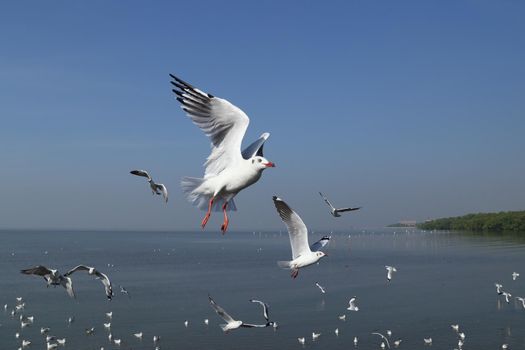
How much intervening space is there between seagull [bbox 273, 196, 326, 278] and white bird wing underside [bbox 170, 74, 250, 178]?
81.1 inches

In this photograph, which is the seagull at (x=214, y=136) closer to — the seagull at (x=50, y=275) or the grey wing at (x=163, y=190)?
the grey wing at (x=163, y=190)

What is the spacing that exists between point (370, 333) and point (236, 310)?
36.4 feet

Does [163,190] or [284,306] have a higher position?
[163,190]

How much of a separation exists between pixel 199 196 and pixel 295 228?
9.20 feet

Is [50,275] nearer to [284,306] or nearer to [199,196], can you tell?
[199,196]

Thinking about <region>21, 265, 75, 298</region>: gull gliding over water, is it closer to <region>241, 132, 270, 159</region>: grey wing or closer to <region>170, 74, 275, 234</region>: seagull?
<region>170, 74, 275, 234</region>: seagull

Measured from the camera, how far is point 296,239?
32.6 ft

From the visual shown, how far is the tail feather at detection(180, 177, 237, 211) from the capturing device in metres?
6.97

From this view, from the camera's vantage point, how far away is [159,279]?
226ft

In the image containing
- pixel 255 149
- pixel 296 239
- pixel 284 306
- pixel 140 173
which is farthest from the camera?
pixel 284 306

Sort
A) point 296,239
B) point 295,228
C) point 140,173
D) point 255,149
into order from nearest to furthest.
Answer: point 140,173
point 255,149
point 295,228
point 296,239

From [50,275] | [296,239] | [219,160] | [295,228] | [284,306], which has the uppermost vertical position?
[219,160]

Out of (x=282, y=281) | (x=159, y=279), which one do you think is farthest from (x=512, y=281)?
(x=159, y=279)

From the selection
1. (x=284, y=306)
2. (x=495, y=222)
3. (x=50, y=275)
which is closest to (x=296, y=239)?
(x=50, y=275)
